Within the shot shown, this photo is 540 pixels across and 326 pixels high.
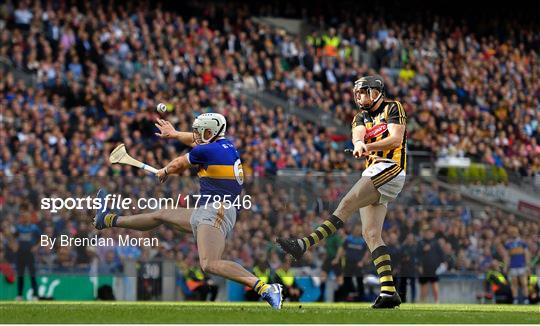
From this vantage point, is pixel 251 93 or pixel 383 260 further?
pixel 251 93

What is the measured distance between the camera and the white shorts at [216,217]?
15172mm

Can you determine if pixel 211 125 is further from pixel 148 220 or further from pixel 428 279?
pixel 428 279

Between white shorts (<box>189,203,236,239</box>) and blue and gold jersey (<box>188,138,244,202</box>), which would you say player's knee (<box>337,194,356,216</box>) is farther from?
white shorts (<box>189,203,236,239</box>)

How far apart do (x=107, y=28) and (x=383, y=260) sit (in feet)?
55.9

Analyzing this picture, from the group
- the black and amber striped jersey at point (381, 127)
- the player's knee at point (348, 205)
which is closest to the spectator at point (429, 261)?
the player's knee at point (348, 205)

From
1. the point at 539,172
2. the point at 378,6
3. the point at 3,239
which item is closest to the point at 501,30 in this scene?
the point at 378,6

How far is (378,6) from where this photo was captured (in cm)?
3894

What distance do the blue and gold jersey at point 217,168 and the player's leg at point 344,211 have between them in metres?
1.55

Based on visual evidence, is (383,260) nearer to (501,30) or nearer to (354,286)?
(354,286)

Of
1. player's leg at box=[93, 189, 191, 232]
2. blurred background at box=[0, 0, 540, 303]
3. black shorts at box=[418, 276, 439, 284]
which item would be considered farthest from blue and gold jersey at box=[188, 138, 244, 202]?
black shorts at box=[418, 276, 439, 284]

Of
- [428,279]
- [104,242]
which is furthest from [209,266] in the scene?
[428,279]

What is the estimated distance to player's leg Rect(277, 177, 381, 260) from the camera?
52.9 feet

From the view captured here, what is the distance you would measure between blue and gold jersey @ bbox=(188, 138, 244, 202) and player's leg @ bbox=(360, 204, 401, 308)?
1.72 m

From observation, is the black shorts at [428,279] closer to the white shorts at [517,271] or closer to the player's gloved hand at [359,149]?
the white shorts at [517,271]
